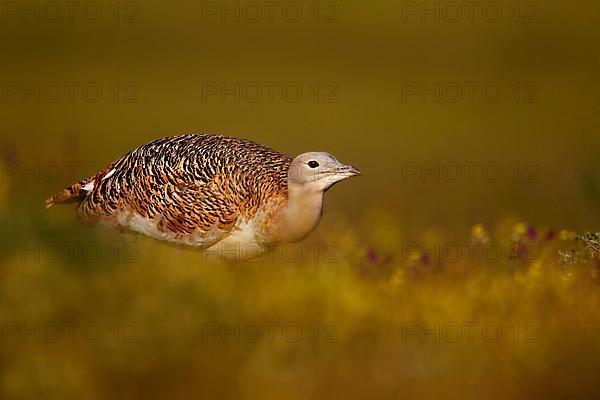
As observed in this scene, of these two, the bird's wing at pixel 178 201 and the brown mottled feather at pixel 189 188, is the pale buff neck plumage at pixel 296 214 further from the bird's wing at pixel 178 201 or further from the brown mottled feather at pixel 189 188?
the bird's wing at pixel 178 201

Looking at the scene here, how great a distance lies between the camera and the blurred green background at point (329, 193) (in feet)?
10.5

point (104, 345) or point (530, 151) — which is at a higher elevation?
point (530, 151)

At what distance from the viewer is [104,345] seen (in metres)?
3.16

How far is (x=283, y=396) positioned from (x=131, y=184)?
11.6 feet

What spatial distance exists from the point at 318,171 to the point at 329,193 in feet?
25.0

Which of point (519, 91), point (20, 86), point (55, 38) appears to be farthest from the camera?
point (55, 38)

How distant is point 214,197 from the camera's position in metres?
6.38

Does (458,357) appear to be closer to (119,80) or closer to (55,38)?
(119,80)

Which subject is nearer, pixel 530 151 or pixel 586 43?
pixel 530 151

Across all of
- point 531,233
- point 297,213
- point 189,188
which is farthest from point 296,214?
point 531,233

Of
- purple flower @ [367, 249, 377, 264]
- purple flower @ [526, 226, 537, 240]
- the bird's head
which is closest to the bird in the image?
the bird's head

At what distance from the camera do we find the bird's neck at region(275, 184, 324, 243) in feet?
20.7

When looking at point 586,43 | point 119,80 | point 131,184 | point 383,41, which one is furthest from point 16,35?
point 131,184

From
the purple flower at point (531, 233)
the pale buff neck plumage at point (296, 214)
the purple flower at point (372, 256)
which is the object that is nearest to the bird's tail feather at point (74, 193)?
the pale buff neck plumage at point (296, 214)
